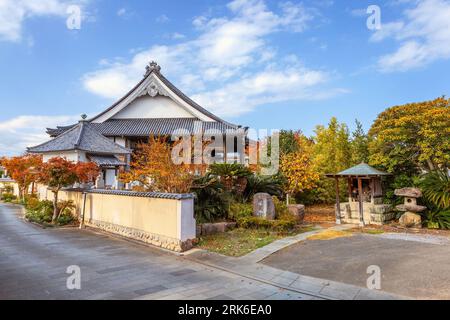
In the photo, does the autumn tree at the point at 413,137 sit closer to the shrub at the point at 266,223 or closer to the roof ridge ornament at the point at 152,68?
the shrub at the point at 266,223

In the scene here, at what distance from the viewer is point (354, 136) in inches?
637

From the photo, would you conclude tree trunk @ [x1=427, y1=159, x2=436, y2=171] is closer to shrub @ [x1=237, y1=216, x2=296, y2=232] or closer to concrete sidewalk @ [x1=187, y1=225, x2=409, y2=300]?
shrub @ [x1=237, y1=216, x2=296, y2=232]

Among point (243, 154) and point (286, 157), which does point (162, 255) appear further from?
point (243, 154)

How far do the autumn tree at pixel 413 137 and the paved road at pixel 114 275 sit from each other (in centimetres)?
908

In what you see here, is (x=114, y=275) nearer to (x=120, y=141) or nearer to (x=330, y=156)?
(x=330, y=156)

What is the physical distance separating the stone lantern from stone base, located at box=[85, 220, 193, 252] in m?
7.97

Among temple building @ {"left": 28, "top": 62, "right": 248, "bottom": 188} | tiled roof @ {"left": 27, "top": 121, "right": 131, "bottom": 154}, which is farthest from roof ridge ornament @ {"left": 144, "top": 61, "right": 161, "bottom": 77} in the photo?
tiled roof @ {"left": 27, "top": 121, "right": 131, "bottom": 154}

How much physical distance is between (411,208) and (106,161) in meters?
16.1

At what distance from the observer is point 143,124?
23.8m

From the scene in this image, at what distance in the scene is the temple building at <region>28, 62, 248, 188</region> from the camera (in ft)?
64.6

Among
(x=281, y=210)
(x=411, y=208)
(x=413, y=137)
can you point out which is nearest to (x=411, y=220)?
(x=411, y=208)

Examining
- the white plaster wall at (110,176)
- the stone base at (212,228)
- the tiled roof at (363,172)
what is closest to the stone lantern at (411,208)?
the tiled roof at (363,172)

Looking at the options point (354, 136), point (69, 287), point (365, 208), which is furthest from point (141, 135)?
point (69, 287)

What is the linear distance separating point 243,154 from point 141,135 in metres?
7.54
